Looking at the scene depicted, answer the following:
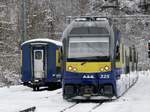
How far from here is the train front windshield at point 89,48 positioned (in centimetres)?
2230

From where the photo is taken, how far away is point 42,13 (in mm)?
71375

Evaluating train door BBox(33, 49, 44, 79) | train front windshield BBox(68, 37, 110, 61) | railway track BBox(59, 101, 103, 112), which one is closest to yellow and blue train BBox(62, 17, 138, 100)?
train front windshield BBox(68, 37, 110, 61)

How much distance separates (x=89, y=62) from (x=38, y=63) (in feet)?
39.7

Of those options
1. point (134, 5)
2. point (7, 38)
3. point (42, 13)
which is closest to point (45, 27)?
point (42, 13)

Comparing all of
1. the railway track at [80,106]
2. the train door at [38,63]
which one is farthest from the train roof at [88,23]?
the train door at [38,63]

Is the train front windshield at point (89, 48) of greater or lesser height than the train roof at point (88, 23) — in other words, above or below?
below

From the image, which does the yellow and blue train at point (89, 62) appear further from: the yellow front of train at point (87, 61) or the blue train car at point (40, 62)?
the blue train car at point (40, 62)

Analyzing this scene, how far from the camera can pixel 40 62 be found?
33875 mm

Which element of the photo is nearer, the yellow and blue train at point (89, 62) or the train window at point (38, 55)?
the yellow and blue train at point (89, 62)

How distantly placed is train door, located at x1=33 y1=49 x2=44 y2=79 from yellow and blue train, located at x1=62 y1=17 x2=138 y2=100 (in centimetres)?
1104

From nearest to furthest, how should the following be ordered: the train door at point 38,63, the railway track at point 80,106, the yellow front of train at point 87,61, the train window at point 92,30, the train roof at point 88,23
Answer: the railway track at point 80,106, the yellow front of train at point 87,61, the train window at point 92,30, the train roof at point 88,23, the train door at point 38,63

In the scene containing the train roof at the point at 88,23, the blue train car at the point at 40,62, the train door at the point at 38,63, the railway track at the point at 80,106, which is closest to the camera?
the railway track at the point at 80,106

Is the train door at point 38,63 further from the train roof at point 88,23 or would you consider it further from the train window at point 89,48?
the train window at point 89,48

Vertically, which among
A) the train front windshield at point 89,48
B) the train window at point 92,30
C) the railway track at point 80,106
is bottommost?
the railway track at point 80,106
